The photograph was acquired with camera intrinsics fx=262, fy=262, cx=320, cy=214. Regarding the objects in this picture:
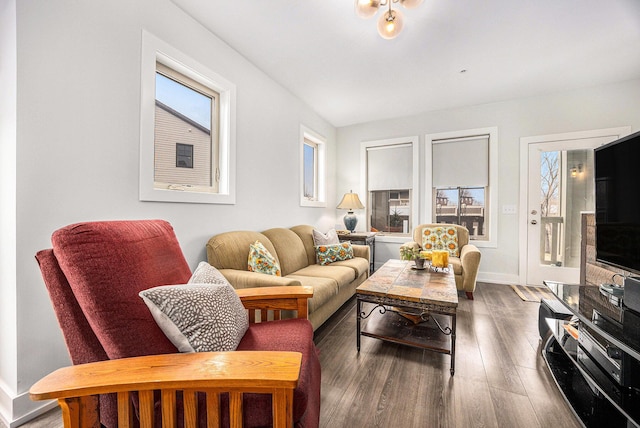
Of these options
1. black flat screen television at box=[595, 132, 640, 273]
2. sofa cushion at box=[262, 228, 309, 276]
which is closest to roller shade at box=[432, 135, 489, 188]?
black flat screen television at box=[595, 132, 640, 273]

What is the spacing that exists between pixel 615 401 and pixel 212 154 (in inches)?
113

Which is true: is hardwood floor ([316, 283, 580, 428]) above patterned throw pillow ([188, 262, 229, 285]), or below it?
below

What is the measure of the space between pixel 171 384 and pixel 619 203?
7.44ft

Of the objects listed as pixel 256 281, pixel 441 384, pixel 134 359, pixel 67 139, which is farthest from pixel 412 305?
pixel 67 139

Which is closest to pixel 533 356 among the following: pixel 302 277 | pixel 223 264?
pixel 302 277

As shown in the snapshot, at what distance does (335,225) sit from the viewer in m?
4.77

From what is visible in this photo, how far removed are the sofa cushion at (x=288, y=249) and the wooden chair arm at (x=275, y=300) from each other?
3.64ft

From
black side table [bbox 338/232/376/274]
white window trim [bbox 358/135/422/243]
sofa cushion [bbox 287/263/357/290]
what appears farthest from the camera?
white window trim [bbox 358/135/422/243]

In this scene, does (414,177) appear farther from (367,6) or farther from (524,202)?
(367,6)

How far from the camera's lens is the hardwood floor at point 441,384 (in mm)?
1302

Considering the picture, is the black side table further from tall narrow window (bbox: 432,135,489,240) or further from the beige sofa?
tall narrow window (bbox: 432,135,489,240)

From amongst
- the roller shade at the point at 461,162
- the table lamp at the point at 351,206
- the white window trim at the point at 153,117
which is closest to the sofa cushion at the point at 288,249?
the white window trim at the point at 153,117

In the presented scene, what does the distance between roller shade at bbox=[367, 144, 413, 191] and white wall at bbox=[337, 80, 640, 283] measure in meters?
0.22

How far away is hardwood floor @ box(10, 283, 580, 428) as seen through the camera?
130cm
